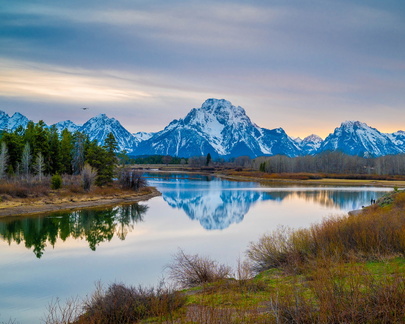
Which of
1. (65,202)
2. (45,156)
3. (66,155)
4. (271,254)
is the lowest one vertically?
(65,202)

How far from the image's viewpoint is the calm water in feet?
56.3

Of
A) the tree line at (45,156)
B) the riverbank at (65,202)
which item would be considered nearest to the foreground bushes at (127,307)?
the riverbank at (65,202)

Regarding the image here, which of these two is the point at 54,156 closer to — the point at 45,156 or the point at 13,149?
the point at 45,156

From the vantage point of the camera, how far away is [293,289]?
9.05 meters

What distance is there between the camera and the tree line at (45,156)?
6381 centimetres

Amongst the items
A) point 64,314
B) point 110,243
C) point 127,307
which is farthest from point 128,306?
point 110,243

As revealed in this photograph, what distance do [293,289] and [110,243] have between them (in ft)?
71.2

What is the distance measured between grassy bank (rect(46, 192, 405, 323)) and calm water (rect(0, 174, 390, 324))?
8.69 feet

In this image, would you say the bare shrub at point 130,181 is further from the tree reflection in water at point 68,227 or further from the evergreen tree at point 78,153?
the tree reflection in water at point 68,227

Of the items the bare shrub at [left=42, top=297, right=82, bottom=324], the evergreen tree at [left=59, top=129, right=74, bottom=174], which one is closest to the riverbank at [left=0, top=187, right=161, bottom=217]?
the evergreen tree at [left=59, top=129, right=74, bottom=174]

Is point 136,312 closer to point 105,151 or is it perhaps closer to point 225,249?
point 225,249

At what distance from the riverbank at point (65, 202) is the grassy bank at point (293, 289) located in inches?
1180

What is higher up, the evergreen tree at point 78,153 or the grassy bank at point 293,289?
the evergreen tree at point 78,153

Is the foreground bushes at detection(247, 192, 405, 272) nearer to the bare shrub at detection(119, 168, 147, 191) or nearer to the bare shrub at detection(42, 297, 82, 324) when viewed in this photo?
the bare shrub at detection(42, 297, 82, 324)
